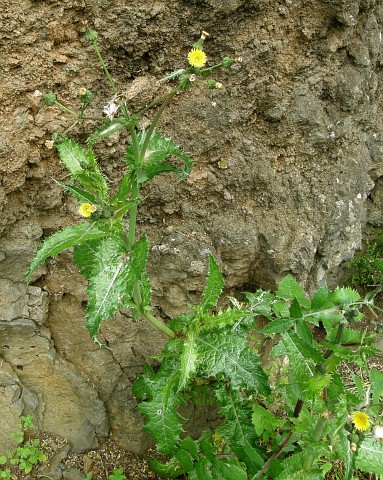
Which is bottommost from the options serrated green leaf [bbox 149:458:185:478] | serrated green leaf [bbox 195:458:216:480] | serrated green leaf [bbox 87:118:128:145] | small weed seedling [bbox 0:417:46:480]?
small weed seedling [bbox 0:417:46:480]

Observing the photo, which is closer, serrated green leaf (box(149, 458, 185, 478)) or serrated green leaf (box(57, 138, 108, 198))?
serrated green leaf (box(57, 138, 108, 198))

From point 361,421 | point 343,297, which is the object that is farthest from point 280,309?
point 361,421

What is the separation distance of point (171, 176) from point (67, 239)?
89cm

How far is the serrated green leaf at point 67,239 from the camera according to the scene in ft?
5.91

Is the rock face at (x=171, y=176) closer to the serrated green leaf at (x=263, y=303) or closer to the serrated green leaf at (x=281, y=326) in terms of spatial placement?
the serrated green leaf at (x=263, y=303)

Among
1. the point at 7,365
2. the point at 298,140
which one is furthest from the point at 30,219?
the point at 298,140

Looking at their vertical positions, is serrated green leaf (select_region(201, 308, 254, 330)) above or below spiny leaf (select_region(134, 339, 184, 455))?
above

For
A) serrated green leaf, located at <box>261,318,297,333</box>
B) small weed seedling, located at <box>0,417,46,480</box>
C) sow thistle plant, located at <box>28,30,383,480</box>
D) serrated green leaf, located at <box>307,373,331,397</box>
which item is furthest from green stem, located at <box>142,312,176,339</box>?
small weed seedling, located at <box>0,417,46,480</box>

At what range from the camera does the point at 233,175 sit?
2.65 m

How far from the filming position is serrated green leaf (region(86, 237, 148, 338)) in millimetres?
1853

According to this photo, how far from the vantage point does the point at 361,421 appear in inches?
68.3

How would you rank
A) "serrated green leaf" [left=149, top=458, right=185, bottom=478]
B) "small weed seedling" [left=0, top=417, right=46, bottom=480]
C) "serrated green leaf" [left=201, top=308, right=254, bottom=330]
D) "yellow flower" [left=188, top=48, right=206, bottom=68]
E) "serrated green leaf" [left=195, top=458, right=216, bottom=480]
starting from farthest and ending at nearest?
"small weed seedling" [left=0, top=417, right=46, bottom=480]
"serrated green leaf" [left=149, top=458, right=185, bottom=478]
"serrated green leaf" [left=195, top=458, right=216, bottom=480]
"serrated green leaf" [left=201, top=308, right=254, bottom=330]
"yellow flower" [left=188, top=48, right=206, bottom=68]

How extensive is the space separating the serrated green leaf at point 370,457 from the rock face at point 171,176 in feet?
3.55

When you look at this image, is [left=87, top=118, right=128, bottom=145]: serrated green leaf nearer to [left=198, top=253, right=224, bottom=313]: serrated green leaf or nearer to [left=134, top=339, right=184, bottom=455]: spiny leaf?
[left=198, top=253, right=224, bottom=313]: serrated green leaf
